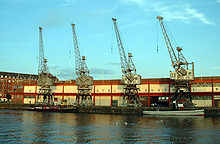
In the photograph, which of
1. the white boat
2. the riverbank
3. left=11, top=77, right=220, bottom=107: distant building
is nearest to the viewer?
the white boat

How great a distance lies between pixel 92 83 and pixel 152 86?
2682 centimetres

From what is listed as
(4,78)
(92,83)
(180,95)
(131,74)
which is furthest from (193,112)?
(4,78)

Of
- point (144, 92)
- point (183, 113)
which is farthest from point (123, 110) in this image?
point (183, 113)

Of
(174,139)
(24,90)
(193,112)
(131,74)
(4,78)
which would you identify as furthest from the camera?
(4,78)

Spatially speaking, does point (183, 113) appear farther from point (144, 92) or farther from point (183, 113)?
point (144, 92)

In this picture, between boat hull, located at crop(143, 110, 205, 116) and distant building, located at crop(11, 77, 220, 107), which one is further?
distant building, located at crop(11, 77, 220, 107)

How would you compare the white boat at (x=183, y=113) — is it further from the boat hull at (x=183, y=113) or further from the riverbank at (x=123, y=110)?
the riverbank at (x=123, y=110)

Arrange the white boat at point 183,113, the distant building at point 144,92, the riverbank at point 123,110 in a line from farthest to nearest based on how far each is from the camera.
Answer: the distant building at point 144,92
the riverbank at point 123,110
the white boat at point 183,113

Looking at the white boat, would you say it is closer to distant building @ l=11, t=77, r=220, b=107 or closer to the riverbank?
the riverbank

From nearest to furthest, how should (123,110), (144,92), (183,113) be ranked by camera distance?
(183,113), (123,110), (144,92)

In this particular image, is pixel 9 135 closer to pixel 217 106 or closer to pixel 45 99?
Answer: pixel 217 106

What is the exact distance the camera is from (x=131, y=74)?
97.1 metres

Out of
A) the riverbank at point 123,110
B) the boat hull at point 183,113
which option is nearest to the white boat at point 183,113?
the boat hull at point 183,113

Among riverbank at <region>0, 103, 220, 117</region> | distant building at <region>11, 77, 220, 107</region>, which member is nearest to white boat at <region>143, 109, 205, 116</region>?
riverbank at <region>0, 103, 220, 117</region>
